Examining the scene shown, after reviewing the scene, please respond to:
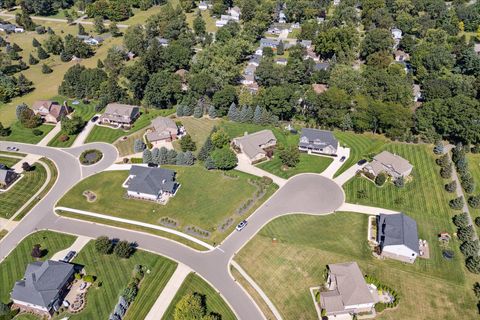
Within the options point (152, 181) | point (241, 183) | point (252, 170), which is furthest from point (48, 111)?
point (252, 170)

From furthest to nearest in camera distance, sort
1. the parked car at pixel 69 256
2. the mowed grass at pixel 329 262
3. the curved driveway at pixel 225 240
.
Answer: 1. the parked car at pixel 69 256
2. the curved driveway at pixel 225 240
3. the mowed grass at pixel 329 262

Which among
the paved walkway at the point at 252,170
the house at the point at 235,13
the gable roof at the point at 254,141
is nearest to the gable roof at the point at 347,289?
the paved walkway at the point at 252,170

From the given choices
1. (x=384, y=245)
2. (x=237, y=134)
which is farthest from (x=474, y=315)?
(x=237, y=134)

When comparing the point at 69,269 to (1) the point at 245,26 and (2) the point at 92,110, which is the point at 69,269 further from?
(1) the point at 245,26

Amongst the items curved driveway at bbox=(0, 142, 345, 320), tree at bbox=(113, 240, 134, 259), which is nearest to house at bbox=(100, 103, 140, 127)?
curved driveway at bbox=(0, 142, 345, 320)

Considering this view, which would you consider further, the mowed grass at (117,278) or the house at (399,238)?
the house at (399,238)

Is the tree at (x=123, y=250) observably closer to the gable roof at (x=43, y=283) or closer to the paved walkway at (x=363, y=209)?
the gable roof at (x=43, y=283)

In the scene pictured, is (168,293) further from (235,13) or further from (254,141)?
(235,13)

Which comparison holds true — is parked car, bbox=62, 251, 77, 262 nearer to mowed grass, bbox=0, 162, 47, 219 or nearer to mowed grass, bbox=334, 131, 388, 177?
mowed grass, bbox=0, 162, 47, 219
